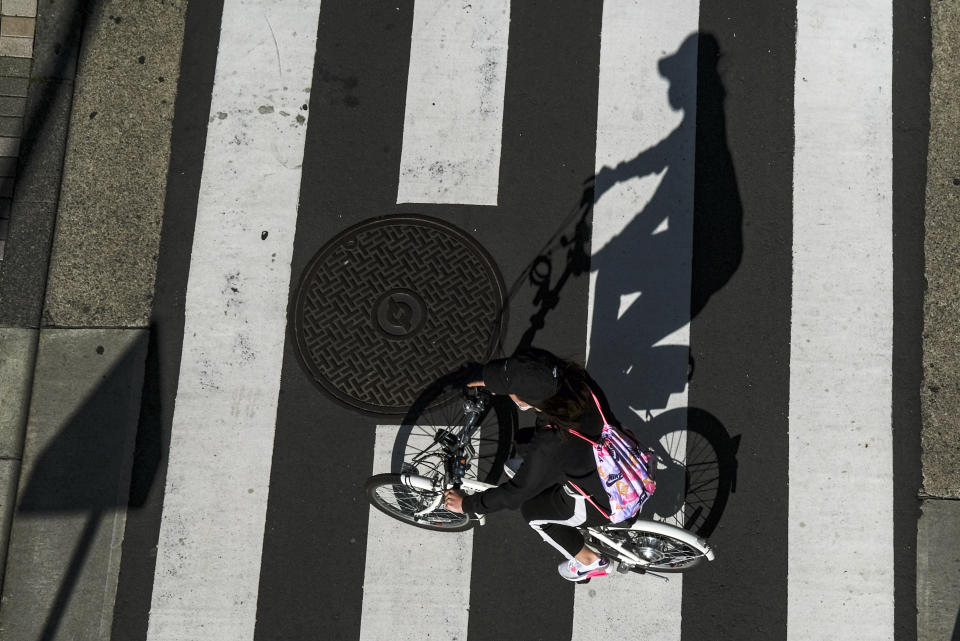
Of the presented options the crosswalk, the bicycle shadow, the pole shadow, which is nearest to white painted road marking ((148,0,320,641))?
the crosswalk

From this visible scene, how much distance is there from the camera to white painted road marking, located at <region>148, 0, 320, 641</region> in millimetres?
5609

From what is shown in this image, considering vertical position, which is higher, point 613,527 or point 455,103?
point 455,103

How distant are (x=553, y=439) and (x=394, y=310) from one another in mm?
2151

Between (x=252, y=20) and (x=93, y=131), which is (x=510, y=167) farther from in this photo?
(x=93, y=131)

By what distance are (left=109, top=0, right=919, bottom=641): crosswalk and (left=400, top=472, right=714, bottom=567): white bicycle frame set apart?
525mm

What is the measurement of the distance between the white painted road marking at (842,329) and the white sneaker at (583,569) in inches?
56.7

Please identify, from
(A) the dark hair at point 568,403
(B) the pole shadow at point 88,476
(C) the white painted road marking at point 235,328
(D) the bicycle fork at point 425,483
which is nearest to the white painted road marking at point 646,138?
(D) the bicycle fork at point 425,483

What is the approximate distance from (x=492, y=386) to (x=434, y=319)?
1.80 metres

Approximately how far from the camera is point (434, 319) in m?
5.97

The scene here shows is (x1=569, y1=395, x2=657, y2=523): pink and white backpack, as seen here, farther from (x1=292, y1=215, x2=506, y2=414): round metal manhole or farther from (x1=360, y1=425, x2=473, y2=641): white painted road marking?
(x1=292, y1=215, x2=506, y2=414): round metal manhole

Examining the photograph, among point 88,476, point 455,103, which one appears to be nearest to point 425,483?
point 88,476

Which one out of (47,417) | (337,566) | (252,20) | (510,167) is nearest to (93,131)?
(252,20)

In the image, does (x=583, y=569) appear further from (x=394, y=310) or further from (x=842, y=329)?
(x=842, y=329)

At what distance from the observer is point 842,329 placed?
591cm
